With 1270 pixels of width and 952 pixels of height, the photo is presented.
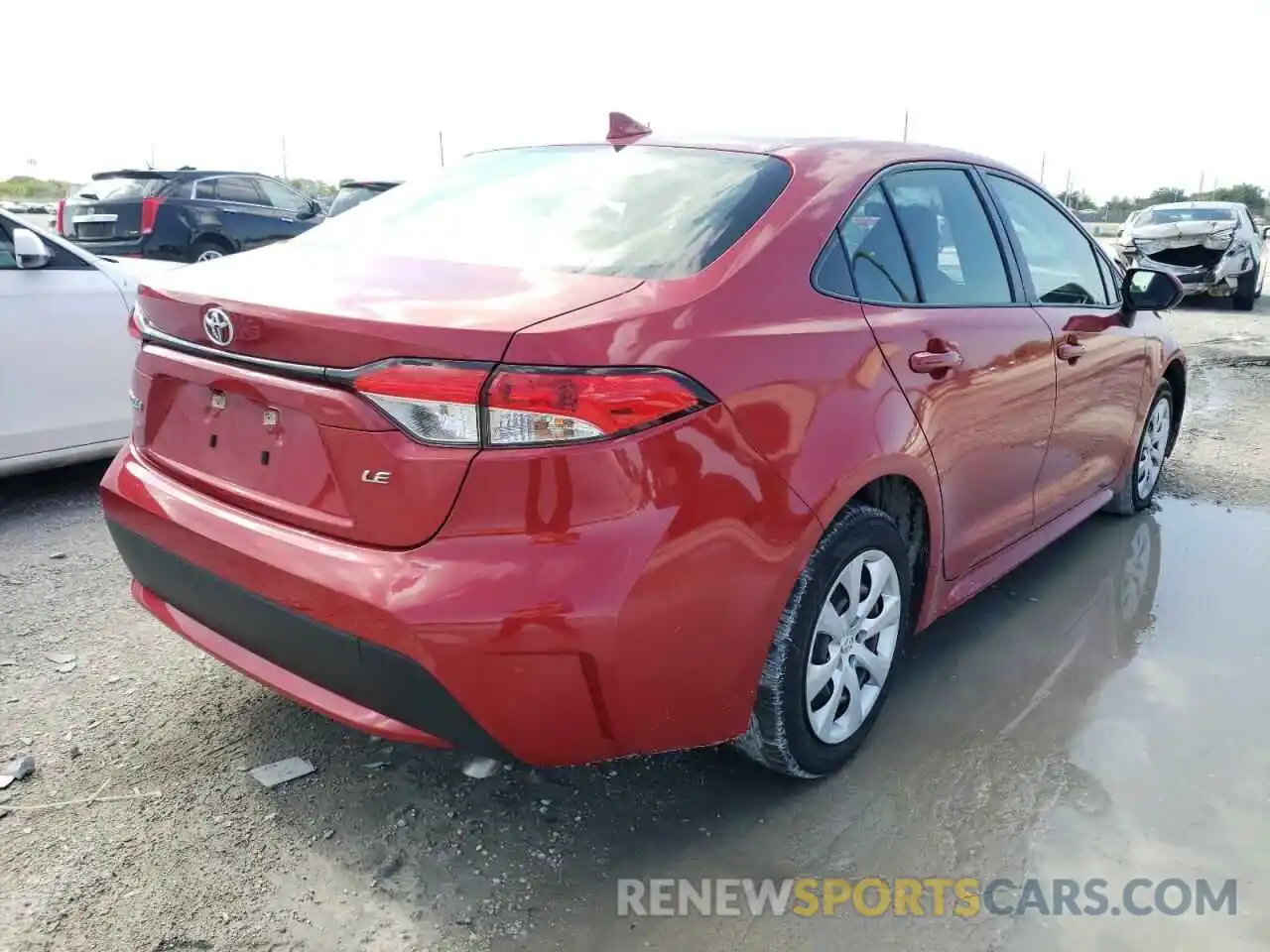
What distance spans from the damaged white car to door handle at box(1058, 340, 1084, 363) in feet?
35.5

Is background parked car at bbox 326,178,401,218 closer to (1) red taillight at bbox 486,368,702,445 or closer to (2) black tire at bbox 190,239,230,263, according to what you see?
(2) black tire at bbox 190,239,230,263

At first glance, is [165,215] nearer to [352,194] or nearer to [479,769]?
[352,194]

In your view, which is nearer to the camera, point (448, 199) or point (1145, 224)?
point (448, 199)

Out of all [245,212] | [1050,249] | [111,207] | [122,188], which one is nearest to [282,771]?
[1050,249]

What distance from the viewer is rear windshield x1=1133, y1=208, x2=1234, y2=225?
13.8 meters

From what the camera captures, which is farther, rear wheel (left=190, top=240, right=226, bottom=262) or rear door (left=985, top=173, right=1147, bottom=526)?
rear wheel (left=190, top=240, right=226, bottom=262)

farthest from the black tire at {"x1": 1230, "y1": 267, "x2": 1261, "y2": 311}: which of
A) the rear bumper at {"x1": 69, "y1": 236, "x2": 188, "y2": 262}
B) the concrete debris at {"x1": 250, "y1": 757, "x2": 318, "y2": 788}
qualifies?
the concrete debris at {"x1": 250, "y1": 757, "x2": 318, "y2": 788}

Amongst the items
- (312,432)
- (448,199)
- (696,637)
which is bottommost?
(696,637)

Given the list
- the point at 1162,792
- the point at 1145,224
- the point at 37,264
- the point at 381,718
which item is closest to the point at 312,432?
the point at 381,718

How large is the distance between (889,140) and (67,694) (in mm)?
2903

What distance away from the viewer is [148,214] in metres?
11.3

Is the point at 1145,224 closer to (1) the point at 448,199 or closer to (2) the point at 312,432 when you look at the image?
(1) the point at 448,199

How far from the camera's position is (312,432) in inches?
80.4

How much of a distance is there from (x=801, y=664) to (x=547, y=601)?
2.50 feet
